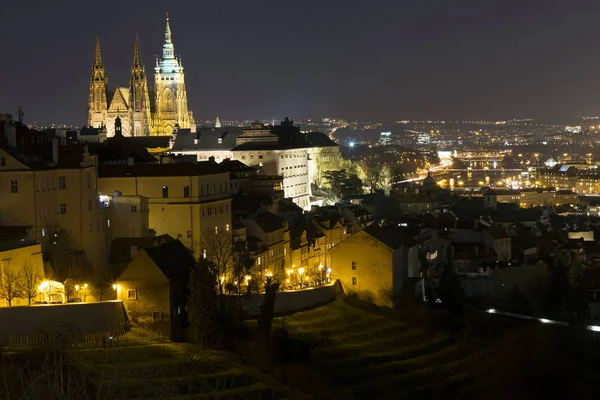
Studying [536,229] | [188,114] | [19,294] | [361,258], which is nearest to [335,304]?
[361,258]

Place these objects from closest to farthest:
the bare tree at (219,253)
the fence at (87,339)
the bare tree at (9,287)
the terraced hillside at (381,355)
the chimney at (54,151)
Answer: the fence at (87,339) → the bare tree at (9,287) → the terraced hillside at (381,355) → the bare tree at (219,253) → the chimney at (54,151)

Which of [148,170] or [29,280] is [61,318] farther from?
[148,170]

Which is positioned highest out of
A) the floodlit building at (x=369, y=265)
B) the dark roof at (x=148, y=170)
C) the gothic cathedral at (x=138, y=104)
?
the gothic cathedral at (x=138, y=104)

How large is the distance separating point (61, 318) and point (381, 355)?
855 cm

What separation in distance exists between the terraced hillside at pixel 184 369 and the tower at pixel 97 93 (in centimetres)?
7199

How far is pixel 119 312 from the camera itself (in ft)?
91.0

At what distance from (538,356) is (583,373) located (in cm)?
221

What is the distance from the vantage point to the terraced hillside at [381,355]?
95.1 feet

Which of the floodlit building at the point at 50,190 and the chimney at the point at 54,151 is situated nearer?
the floodlit building at the point at 50,190

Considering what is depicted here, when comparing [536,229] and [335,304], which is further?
[536,229]

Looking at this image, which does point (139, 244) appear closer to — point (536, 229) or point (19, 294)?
point (19, 294)

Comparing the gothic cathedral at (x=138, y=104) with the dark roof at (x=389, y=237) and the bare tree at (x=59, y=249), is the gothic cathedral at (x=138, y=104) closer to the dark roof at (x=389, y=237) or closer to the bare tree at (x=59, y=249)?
the dark roof at (x=389, y=237)

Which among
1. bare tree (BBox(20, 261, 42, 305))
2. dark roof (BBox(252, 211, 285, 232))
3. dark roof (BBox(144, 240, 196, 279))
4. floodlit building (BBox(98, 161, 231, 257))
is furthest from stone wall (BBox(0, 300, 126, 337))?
dark roof (BBox(252, 211, 285, 232))

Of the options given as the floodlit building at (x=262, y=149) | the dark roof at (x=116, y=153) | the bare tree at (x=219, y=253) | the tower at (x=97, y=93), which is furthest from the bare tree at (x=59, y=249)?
the tower at (x=97, y=93)
